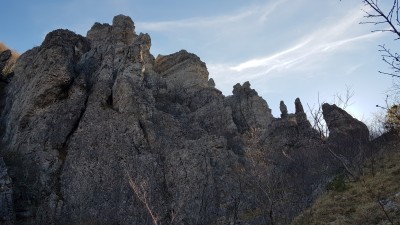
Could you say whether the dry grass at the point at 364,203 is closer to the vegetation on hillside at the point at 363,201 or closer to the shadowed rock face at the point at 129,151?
the vegetation on hillside at the point at 363,201

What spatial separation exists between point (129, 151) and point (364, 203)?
24590 millimetres

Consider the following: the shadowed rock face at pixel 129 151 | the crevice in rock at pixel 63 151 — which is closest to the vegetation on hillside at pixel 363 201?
the shadowed rock face at pixel 129 151

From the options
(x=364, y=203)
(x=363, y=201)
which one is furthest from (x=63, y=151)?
(x=364, y=203)

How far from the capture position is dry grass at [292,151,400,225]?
20.4 m

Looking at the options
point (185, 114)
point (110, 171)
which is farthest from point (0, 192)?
point (185, 114)

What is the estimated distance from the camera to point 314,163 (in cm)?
4616

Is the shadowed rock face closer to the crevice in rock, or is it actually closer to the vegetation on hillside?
the crevice in rock

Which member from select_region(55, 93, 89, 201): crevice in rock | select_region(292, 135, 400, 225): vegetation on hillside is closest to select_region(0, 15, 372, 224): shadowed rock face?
select_region(55, 93, 89, 201): crevice in rock

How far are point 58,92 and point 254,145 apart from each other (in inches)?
978

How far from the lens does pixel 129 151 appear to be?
41250 mm

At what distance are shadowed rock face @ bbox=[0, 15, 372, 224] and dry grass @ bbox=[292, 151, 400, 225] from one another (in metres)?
4.85

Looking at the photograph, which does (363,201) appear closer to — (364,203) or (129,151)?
(364,203)

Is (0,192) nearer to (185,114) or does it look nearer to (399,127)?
(185,114)

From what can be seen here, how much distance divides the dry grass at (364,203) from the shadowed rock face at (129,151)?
4853 mm
